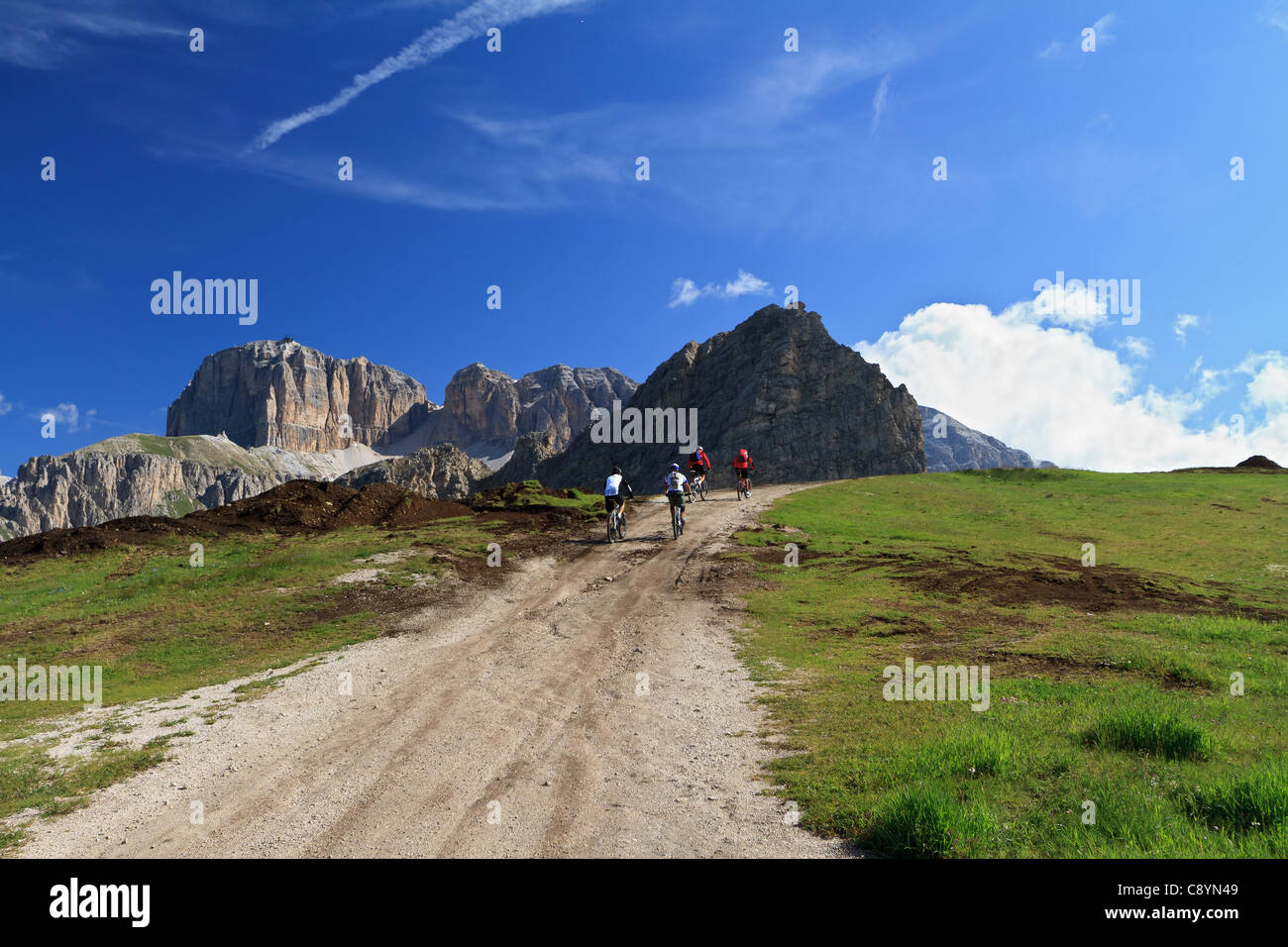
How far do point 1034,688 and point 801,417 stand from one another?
520ft

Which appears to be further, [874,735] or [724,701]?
[724,701]

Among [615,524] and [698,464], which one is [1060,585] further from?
[698,464]

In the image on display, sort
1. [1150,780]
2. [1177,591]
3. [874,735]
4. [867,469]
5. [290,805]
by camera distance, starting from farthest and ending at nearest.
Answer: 1. [867,469]
2. [1177,591]
3. [874,735]
4. [290,805]
5. [1150,780]

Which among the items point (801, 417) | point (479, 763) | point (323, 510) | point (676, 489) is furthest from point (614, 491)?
point (801, 417)

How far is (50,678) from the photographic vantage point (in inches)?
530

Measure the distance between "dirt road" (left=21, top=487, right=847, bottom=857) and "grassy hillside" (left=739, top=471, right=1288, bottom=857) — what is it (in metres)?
1.16

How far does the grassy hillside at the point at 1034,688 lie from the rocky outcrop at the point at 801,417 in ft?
406

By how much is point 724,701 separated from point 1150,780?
5846mm

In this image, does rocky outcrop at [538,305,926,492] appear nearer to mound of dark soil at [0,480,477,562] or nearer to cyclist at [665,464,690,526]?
mound of dark soil at [0,480,477,562]

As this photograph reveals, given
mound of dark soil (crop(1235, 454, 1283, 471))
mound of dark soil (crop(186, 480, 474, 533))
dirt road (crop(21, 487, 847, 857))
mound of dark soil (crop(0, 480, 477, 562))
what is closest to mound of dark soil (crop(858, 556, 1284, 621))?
dirt road (crop(21, 487, 847, 857))

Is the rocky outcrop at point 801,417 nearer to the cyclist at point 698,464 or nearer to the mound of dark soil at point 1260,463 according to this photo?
the mound of dark soil at point 1260,463
